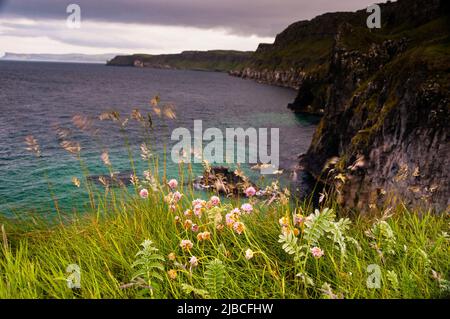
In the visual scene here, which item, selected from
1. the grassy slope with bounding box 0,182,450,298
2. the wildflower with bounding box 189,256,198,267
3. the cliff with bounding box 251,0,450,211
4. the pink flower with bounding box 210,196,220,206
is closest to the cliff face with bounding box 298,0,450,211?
the cliff with bounding box 251,0,450,211

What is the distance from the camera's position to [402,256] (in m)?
4.13

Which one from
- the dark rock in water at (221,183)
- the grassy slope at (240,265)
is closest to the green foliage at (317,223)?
the grassy slope at (240,265)

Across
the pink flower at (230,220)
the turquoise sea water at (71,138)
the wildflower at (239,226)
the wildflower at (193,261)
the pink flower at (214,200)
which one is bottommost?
the turquoise sea water at (71,138)

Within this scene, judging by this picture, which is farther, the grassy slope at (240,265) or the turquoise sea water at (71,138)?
the turquoise sea water at (71,138)

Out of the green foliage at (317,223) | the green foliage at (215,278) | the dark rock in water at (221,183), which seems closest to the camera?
the green foliage at (215,278)

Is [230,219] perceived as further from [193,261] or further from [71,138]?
[71,138]

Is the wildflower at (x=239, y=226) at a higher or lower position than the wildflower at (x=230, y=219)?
lower

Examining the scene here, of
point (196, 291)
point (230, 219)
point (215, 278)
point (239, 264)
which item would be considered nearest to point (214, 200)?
point (230, 219)

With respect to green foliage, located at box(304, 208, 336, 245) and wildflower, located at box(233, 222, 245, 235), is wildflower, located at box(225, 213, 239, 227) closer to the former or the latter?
wildflower, located at box(233, 222, 245, 235)

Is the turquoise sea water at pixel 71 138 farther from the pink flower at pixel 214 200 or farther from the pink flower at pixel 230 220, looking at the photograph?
the pink flower at pixel 230 220

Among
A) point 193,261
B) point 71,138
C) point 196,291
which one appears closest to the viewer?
point 196,291

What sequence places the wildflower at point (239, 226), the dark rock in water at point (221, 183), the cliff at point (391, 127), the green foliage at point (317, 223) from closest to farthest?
1. the green foliage at point (317, 223)
2. the wildflower at point (239, 226)
3. the dark rock in water at point (221, 183)
4. the cliff at point (391, 127)

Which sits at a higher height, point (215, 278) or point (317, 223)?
point (317, 223)
